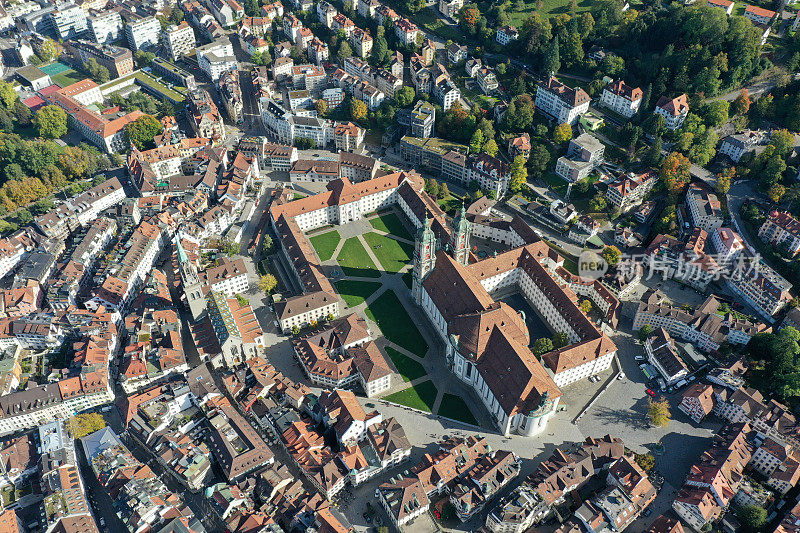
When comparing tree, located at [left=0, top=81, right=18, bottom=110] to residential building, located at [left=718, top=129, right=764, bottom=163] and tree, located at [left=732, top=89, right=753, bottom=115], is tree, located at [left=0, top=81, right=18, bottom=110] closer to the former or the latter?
residential building, located at [left=718, top=129, right=764, bottom=163]

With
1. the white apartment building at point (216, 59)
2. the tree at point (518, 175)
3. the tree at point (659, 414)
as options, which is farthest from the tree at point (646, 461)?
the white apartment building at point (216, 59)

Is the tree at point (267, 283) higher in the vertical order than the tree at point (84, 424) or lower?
higher

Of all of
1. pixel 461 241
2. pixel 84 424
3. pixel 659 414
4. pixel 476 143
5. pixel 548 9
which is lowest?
pixel 84 424

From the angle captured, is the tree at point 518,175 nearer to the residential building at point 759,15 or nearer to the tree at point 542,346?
the tree at point 542,346

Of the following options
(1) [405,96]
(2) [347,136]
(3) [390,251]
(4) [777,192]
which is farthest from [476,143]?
(4) [777,192]

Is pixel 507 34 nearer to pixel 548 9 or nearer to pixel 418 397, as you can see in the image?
pixel 548 9

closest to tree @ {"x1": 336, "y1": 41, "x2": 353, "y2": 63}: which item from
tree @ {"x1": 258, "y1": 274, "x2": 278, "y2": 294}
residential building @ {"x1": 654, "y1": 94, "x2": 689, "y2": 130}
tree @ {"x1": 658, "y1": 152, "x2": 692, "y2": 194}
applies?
tree @ {"x1": 258, "y1": 274, "x2": 278, "y2": 294}
